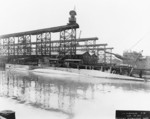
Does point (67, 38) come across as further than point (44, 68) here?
No

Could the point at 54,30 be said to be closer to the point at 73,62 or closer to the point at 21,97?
the point at 73,62

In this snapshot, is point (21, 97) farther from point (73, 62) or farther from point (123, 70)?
point (73, 62)

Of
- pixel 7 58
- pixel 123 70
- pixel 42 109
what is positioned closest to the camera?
pixel 42 109

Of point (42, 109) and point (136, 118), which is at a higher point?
point (136, 118)

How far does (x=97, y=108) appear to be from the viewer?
6750 millimetres

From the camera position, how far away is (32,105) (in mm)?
7051

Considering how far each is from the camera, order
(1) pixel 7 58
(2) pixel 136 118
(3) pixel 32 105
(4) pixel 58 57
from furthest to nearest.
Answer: (1) pixel 7 58, (4) pixel 58 57, (3) pixel 32 105, (2) pixel 136 118

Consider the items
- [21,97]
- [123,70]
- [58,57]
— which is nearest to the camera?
[21,97]

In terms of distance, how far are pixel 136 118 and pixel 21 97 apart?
578 cm

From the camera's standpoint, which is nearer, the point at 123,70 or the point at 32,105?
the point at 32,105

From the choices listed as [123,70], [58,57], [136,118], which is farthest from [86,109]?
[58,57]

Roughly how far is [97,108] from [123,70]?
16.0 metres

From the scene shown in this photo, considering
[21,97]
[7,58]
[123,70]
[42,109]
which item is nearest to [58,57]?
[123,70]

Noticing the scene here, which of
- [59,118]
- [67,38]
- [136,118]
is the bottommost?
[59,118]
